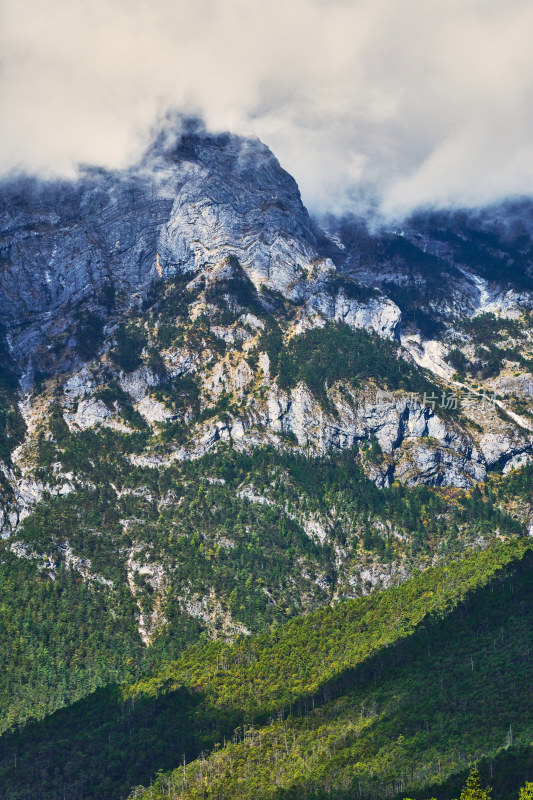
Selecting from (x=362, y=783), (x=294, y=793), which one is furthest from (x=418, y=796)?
(x=294, y=793)

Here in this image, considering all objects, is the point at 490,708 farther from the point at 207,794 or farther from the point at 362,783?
the point at 207,794

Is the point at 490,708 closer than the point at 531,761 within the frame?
No

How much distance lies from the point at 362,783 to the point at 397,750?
39.7 ft

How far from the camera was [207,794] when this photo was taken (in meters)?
198

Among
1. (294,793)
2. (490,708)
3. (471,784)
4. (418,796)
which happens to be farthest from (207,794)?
(471,784)

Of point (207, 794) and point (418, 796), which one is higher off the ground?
point (207, 794)

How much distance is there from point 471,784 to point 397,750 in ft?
194

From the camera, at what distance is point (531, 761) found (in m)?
175

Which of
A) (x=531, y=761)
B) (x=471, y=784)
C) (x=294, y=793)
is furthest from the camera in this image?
(x=294, y=793)

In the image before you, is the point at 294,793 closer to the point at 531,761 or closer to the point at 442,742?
the point at 442,742

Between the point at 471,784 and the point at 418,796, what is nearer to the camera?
the point at 471,784

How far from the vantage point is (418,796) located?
17675 centimetres

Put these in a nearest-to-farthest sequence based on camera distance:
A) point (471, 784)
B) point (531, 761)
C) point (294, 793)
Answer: point (471, 784) < point (531, 761) < point (294, 793)

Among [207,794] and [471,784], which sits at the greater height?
[207,794]
